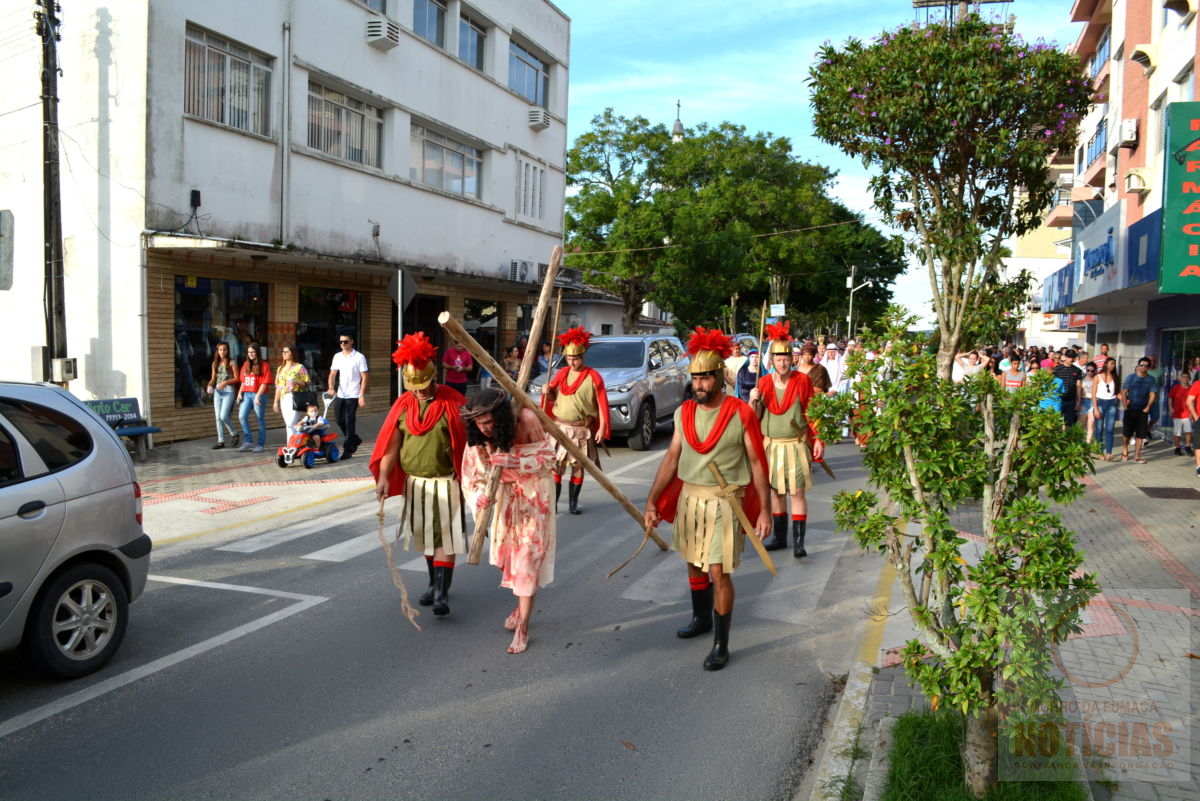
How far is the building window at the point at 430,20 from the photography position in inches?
799

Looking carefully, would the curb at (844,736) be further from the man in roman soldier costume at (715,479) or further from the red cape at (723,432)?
→ the red cape at (723,432)

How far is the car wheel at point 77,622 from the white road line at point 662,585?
3271 millimetres

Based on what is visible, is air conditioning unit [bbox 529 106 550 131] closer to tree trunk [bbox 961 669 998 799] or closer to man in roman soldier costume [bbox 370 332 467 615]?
man in roman soldier costume [bbox 370 332 467 615]

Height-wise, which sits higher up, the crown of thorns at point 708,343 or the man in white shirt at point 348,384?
the crown of thorns at point 708,343

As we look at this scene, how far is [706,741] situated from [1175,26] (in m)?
18.1

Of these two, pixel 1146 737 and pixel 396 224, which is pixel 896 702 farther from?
pixel 396 224

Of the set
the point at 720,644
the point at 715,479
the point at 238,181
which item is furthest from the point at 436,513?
the point at 238,181

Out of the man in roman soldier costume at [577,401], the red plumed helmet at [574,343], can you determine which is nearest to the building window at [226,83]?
the red plumed helmet at [574,343]

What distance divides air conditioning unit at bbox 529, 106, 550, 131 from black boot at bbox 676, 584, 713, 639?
71.7 ft

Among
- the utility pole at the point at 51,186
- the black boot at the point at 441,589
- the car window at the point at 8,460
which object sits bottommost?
the black boot at the point at 441,589

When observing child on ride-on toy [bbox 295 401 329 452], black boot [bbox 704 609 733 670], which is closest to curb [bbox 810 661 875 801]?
black boot [bbox 704 609 733 670]

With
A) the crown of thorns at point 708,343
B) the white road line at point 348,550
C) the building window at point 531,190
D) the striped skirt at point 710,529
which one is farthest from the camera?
the building window at point 531,190

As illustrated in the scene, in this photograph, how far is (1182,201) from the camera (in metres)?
11.1

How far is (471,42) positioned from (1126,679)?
21.5 metres
